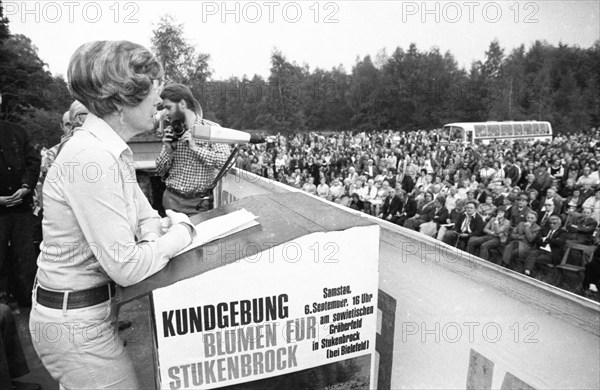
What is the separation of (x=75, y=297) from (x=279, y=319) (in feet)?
2.35

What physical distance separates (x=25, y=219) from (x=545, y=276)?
24.2ft

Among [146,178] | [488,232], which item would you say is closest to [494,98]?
[488,232]

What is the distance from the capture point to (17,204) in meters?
3.65

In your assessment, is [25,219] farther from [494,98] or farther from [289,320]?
[494,98]

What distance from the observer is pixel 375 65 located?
283 ft

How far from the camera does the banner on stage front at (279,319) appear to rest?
58.3 inches

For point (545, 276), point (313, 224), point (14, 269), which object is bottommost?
point (545, 276)

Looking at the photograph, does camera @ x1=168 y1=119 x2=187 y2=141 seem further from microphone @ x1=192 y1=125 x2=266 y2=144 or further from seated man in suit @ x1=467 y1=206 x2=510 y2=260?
seated man in suit @ x1=467 y1=206 x2=510 y2=260

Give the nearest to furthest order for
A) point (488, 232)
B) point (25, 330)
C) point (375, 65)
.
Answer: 1. point (25, 330)
2. point (488, 232)
3. point (375, 65)

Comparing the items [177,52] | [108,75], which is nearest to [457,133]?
[177,52]

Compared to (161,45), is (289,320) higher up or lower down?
lower down

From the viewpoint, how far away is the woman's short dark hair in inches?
50.0

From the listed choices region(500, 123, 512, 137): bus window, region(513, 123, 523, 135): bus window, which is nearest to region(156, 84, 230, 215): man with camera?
region(500, 123, 512, 137): bus window

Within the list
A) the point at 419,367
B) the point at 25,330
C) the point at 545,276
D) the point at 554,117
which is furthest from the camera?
the point at 554,117
